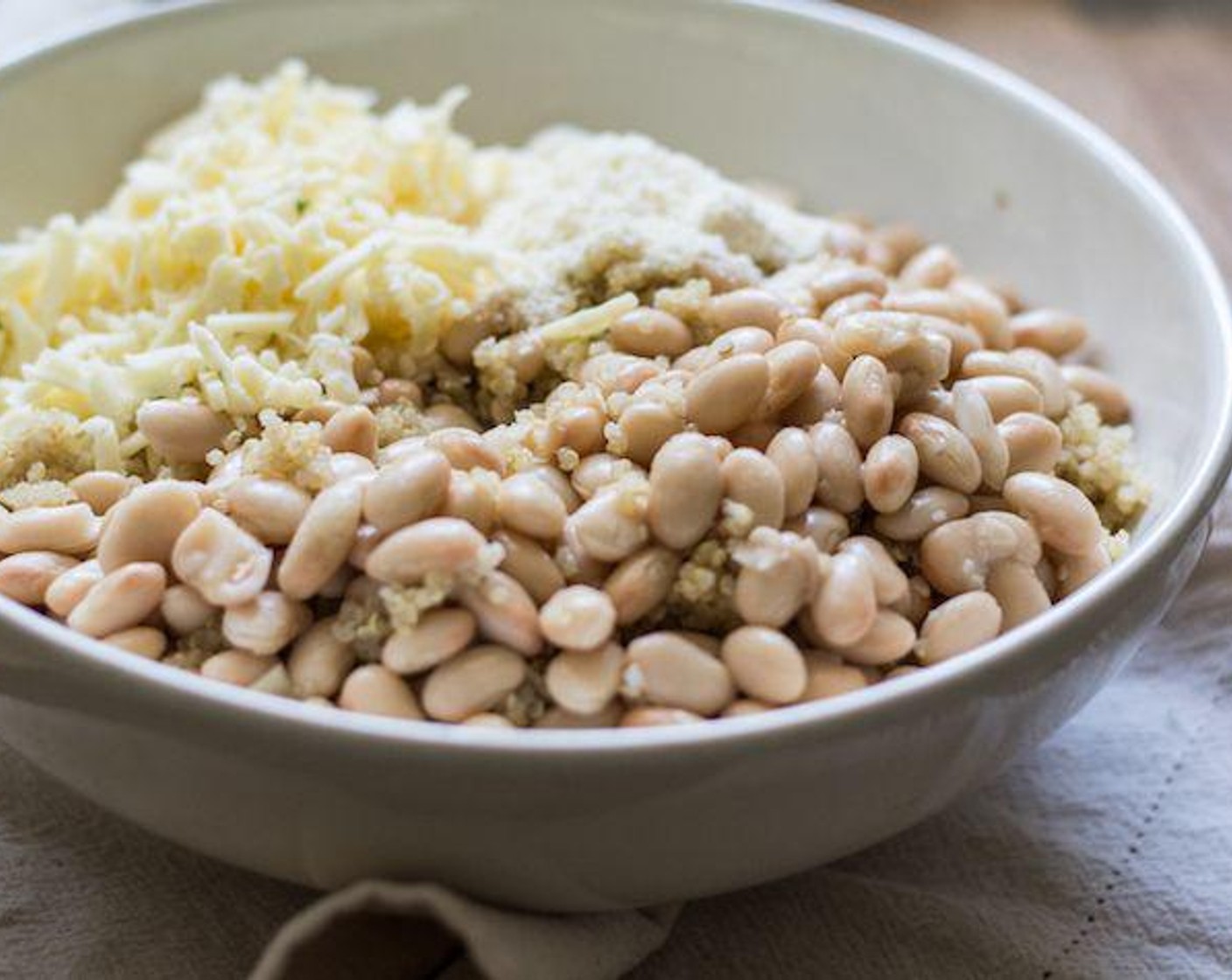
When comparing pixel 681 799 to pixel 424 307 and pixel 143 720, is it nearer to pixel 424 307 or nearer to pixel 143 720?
pixel 143 720

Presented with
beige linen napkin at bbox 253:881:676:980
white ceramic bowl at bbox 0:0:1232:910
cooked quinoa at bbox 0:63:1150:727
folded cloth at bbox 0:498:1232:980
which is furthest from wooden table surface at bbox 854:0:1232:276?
beige linen napkin at bbox 253:881:676:980

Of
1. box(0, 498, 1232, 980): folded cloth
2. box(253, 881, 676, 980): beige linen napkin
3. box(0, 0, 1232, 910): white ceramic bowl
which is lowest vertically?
box(0, 498, 1232, 980): folded cloth

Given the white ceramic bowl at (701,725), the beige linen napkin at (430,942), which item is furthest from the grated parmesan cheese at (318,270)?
the beige linen napkin at (430,942)

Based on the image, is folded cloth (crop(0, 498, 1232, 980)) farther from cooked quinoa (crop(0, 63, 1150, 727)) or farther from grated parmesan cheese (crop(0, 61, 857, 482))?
grated parmesan cheese (crop(0, 61, 857, 482))

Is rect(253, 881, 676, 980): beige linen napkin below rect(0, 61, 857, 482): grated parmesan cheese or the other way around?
below

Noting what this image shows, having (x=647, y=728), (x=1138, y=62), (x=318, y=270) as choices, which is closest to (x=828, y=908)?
(x=647, y=728)
